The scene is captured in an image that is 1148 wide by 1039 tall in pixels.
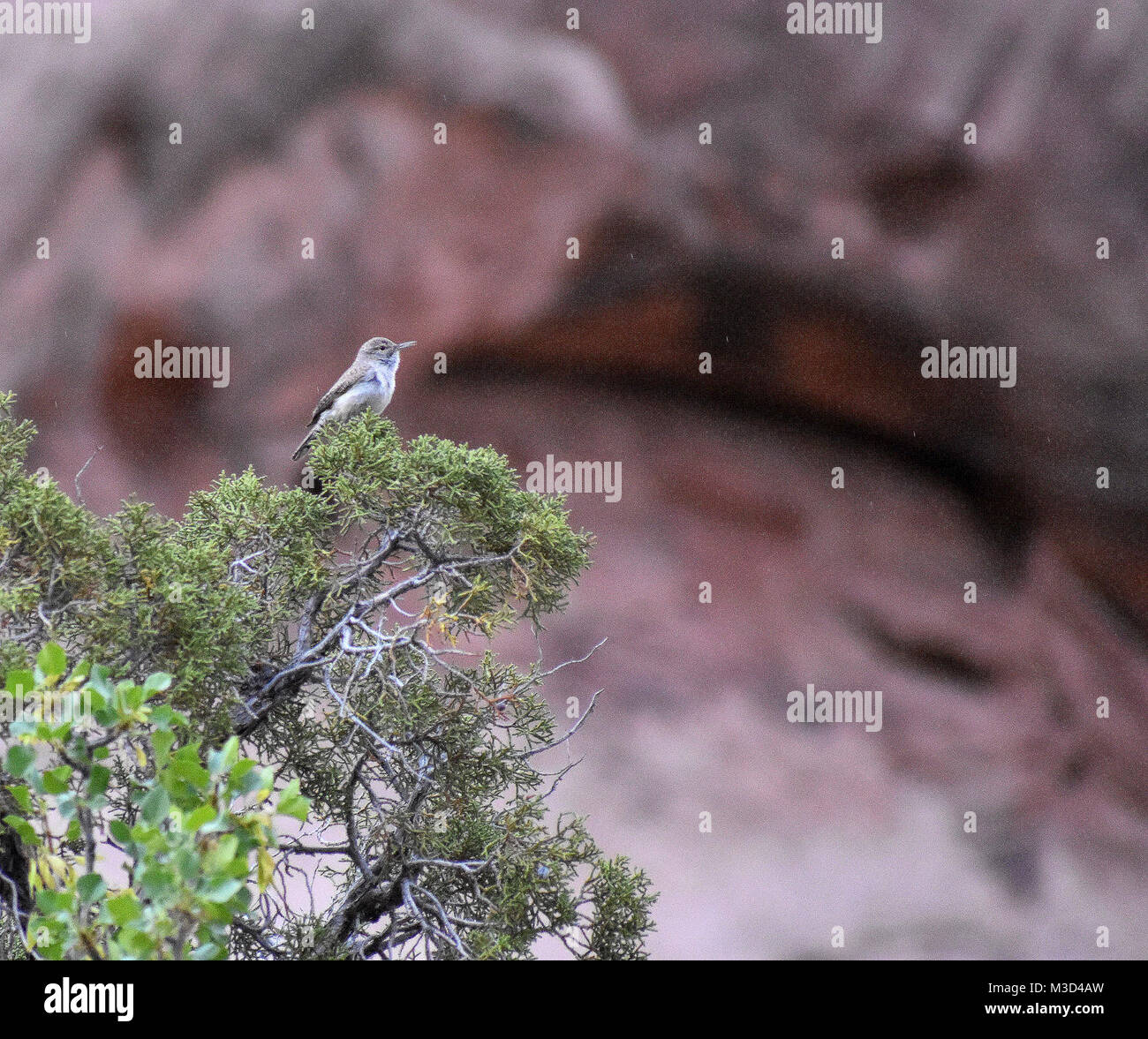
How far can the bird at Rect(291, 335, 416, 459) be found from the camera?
4395mm

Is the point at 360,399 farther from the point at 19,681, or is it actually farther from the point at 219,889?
the point at 219,889

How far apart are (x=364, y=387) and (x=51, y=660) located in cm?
224

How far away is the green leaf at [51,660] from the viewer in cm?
236

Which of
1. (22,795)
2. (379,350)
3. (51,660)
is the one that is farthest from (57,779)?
(379,350)

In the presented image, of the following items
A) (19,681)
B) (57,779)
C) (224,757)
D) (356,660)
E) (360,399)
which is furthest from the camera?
(360,399)

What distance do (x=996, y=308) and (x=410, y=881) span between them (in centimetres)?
570

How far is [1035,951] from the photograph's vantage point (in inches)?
285

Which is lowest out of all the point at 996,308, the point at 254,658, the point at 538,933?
the point at 538,933

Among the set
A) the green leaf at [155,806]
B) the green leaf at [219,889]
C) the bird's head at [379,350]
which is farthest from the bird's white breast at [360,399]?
the green leaf at [219,889]

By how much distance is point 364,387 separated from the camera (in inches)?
175

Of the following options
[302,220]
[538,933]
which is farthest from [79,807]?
[302,220]

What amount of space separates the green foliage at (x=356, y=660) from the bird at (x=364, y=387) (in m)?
0.70

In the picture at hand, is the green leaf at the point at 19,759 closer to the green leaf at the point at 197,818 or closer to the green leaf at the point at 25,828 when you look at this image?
the green leaf at the point at 25,828
